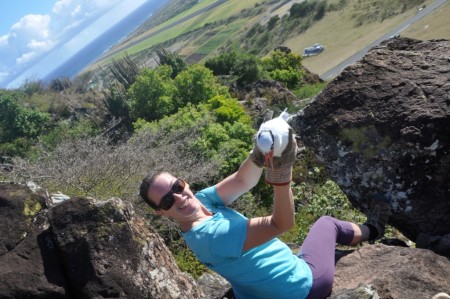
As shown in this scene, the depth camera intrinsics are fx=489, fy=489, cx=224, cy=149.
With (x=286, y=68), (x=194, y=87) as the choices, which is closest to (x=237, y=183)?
(x=194, y=87)

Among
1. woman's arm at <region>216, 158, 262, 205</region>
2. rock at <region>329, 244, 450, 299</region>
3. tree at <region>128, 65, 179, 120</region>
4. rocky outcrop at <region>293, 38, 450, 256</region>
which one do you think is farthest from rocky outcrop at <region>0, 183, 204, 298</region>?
tree at <region>128, 65, 179, 120</region>

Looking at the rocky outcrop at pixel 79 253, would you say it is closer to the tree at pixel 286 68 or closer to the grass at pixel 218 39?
the tree at pixel 286 68

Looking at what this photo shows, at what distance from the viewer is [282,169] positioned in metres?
2.92

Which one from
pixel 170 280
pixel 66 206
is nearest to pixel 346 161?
pixel 170 280

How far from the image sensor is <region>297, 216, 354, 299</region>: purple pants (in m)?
3.64

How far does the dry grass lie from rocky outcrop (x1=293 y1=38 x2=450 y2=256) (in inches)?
1563

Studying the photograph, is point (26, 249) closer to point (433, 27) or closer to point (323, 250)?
point (323, 250)

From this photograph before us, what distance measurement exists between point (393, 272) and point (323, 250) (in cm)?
57

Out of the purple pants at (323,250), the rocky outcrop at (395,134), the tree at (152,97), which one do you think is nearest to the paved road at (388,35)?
the tree at (152,97)

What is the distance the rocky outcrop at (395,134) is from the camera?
4.90m

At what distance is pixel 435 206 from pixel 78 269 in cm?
350

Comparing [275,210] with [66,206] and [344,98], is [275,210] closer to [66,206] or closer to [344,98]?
[66,206]

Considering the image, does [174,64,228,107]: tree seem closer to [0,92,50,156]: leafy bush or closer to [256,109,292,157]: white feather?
[0,92,50,156]: leafy bush

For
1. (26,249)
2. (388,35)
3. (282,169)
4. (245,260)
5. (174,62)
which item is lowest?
(388,35)
